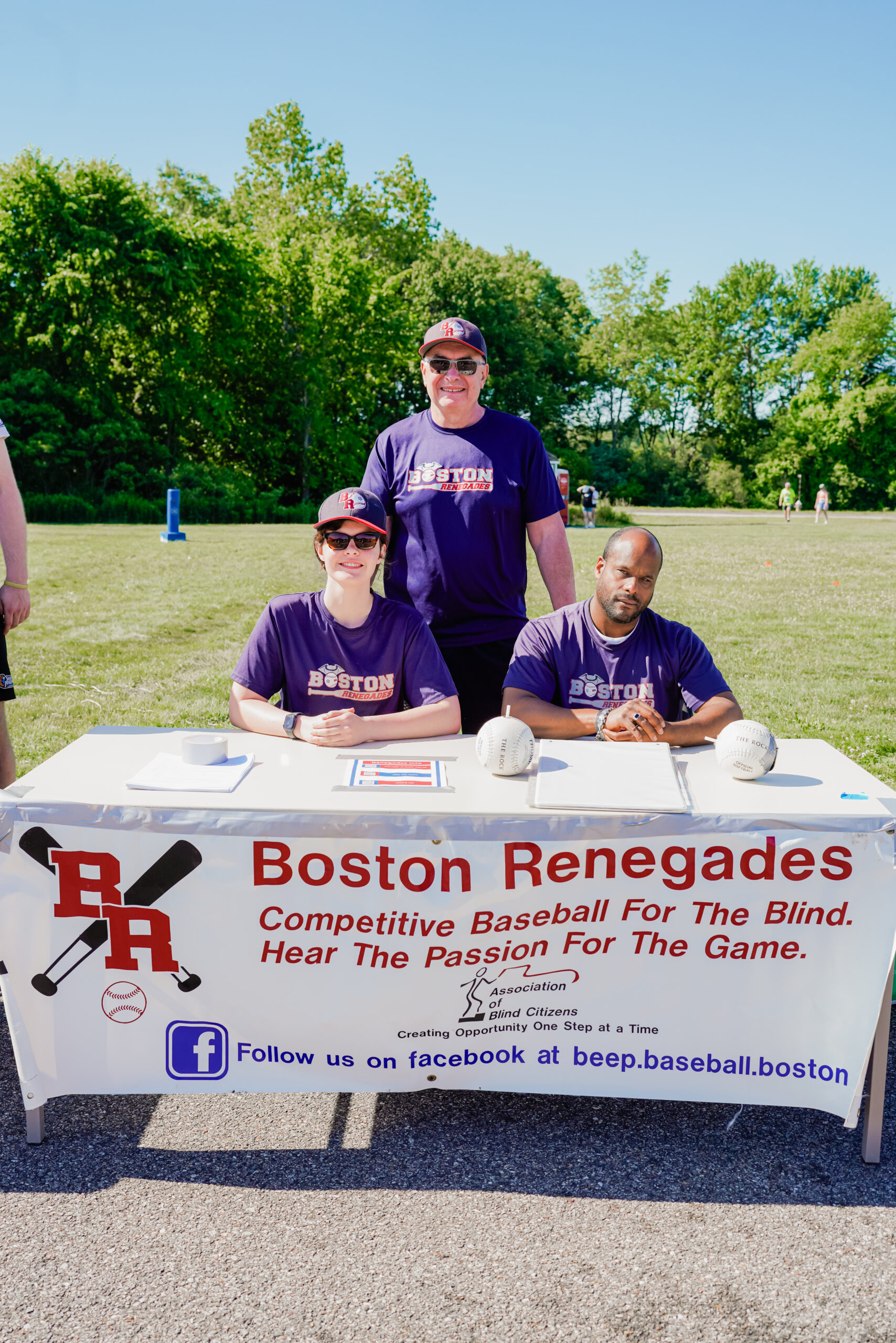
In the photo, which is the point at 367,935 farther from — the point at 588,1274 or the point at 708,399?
the point at 708,399

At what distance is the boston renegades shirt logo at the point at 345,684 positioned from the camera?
3553 mm

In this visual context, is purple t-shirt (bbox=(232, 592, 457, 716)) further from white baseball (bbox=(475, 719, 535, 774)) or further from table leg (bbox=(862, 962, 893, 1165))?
table leg (bbox=(862, 962, 893, 1165))

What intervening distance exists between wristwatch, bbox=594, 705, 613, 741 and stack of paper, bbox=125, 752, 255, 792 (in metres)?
Result: 1.10

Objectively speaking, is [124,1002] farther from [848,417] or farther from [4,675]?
[848,417]

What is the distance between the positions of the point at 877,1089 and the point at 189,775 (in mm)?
1963

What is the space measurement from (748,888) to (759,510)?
52.5m

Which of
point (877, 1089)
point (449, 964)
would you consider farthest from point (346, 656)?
point (877, 1089)

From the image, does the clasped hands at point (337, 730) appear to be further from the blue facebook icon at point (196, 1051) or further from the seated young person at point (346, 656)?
the blue facebook icon at point (196, 1051)

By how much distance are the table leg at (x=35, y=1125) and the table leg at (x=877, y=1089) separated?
7.00ft

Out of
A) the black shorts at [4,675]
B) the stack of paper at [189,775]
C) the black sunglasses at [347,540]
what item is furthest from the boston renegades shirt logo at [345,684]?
the black shorts at [4,675]

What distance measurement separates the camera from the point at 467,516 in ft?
12.9

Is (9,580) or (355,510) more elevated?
(355,510)

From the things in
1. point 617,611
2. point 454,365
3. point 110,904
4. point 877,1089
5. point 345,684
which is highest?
point 454,365

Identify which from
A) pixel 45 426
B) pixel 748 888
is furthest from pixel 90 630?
pixel 45 426
